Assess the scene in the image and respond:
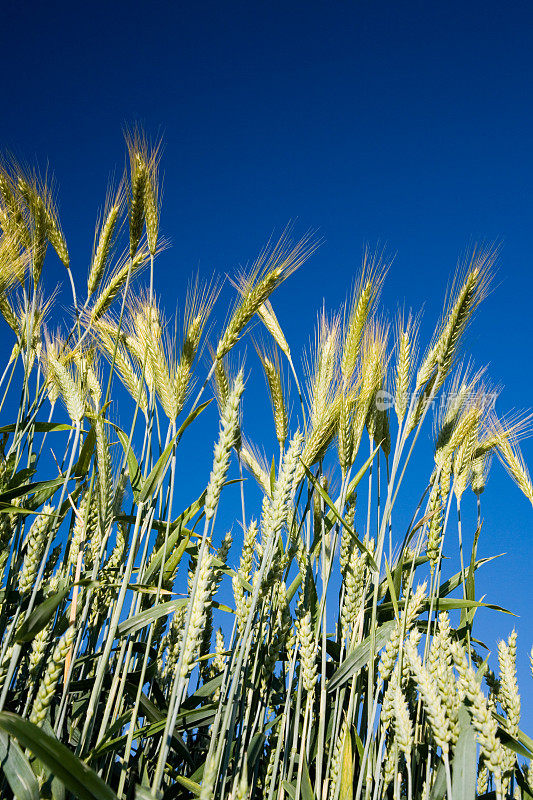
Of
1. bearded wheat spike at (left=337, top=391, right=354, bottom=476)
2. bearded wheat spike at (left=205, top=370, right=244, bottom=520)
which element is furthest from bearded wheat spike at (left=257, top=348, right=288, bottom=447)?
bearded wheat spike at (left=205, top=370, right=244, bottom=520)

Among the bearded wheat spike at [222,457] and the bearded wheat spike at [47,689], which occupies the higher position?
the bearded wheat spike at [222,457]

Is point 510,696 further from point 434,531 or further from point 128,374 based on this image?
point 128,374

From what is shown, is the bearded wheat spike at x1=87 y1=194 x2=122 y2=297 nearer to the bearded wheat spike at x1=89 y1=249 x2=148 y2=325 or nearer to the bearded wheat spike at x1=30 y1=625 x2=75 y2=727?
the bearded wheat spike at x1=89 y1=249 x2=148 y2=325

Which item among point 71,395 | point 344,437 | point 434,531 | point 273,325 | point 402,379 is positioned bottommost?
point 434,531

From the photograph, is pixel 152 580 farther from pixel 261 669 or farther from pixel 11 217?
pixel 11 217

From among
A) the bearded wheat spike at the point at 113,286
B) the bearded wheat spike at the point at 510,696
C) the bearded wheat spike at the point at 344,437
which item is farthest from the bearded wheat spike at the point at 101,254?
the bearded wheat spike at the point at 510,696

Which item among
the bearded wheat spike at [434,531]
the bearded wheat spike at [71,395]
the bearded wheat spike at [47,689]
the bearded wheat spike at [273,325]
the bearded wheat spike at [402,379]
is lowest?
the bearded wheat spike at [47,689]

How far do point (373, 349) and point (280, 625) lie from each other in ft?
3.75

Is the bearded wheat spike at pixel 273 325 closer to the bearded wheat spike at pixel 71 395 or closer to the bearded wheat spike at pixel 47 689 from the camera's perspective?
the bearded wheat spike at pixel 71 395

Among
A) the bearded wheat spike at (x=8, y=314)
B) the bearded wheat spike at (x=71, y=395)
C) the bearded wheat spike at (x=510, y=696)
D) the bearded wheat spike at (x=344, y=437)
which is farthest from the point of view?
the bearded wheat spike at (x=8, y=314)

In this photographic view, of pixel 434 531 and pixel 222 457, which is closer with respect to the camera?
pixel 222 457

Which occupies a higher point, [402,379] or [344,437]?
[402,379]

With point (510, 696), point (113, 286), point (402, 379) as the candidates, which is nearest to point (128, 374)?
point (113, 286)

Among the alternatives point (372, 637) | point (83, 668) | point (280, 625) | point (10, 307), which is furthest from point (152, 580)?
point (10, 307)
